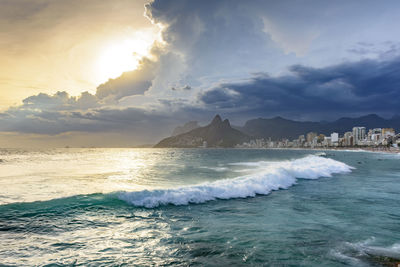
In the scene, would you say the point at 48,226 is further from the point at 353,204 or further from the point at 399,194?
the point at 399,194

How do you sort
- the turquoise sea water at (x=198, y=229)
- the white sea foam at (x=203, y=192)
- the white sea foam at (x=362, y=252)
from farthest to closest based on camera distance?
the white sea foam at (x=203, y=192)
the turquoise sea water at (x=198, y=229)
the white sea foam at (x=362, y=252)

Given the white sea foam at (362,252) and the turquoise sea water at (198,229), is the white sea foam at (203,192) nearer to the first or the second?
the turquoise sea water at (198,229)

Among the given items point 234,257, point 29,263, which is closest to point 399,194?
point 234,257

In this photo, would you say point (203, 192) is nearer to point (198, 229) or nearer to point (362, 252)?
point (198, 229)

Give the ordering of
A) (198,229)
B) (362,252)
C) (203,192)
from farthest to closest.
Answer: (203,192) → (198,229) → (362,252)

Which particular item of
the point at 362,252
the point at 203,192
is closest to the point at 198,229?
the point at 362,252

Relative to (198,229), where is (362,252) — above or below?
above

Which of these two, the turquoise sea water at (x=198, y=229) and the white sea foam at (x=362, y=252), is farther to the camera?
the turquoise sea water at (x=198, y=229)

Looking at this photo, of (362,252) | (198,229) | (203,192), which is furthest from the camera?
(203,192)

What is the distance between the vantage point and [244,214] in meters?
12.5

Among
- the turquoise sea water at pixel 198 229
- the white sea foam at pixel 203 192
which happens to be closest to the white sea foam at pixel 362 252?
the turquoise sea water at pixel 198 229

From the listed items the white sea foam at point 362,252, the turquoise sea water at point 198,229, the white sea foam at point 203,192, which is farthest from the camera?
the white sea foam at point 203,192

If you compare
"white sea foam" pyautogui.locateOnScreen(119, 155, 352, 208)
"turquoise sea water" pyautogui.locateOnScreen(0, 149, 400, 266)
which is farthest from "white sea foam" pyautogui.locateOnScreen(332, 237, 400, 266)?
"white sea foam" pyautogui.locateOnScreen(119, 155, 352, 208)

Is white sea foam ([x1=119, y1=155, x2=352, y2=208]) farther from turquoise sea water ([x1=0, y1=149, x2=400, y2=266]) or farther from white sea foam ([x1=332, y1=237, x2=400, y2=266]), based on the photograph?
white sea foam ([x1=332, y1=237, x2=400, y2=266])
